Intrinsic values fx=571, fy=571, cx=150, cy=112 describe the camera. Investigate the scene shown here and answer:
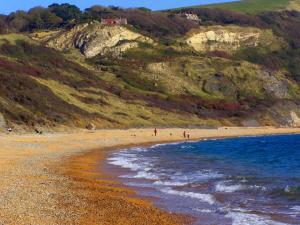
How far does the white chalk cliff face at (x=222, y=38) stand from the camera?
574 feet

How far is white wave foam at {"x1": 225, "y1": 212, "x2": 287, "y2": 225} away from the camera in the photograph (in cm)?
1723

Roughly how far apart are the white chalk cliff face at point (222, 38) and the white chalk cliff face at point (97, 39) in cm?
2152

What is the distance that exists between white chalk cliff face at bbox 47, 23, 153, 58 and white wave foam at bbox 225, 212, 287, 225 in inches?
5300

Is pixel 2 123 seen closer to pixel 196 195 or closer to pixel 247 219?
pixel 196 195

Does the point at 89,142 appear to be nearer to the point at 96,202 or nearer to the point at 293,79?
the point at 96,202

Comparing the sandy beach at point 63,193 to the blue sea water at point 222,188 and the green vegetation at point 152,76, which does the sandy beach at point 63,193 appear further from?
the green vegetation at point 152,76

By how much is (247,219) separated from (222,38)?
163 metres

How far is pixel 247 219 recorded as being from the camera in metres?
17.8

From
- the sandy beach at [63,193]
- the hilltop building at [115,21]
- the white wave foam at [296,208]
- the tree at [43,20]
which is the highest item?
the tree at [43,20]


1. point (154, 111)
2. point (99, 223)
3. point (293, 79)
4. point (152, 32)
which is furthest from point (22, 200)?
point (152, 32)

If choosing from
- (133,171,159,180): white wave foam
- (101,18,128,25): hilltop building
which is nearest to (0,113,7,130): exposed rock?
(133,171,159,180): white wave foam

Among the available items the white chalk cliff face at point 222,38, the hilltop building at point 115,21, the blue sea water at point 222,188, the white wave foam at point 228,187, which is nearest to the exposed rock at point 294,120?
the white chalk cliff face at point 222,38

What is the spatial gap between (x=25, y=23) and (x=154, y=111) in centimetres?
10399

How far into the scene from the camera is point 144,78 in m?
130
